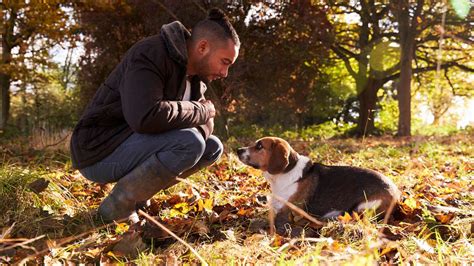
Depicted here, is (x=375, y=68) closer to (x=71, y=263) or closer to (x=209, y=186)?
(x=209, y=186)

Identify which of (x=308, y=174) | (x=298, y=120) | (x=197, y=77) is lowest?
(x=298, y=120)

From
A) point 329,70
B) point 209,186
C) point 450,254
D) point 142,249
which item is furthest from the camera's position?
point 329,70

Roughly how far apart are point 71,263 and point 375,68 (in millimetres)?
16423

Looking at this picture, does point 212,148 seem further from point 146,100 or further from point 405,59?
point 405,59

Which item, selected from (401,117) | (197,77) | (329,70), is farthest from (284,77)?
(197,77)

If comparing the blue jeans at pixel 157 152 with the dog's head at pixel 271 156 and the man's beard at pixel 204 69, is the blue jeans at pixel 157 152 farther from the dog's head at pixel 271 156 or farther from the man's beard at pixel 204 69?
the dog's head at pixel 271 156

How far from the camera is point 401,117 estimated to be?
15172 millimetres

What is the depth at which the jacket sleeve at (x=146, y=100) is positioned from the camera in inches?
127

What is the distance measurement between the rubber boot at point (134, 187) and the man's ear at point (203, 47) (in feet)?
3.12

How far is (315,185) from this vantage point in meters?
4.13

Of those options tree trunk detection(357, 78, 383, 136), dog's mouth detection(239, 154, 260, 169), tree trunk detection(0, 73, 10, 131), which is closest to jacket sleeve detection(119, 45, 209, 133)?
dog's mouth detection(239, 154, 260, 169)

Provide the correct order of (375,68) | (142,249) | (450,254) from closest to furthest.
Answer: (450,254) < (142,249) < (375,68)

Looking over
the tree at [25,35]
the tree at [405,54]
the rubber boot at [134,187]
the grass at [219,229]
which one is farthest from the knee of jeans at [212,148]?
the tree at [405,54]

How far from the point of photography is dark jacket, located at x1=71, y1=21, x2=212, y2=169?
3.25m
